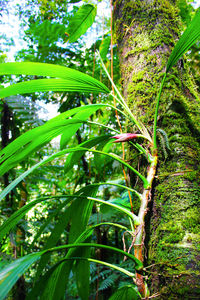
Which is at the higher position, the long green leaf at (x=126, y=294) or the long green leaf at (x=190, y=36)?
Answer: the long green leaf at (x=190, y=36)

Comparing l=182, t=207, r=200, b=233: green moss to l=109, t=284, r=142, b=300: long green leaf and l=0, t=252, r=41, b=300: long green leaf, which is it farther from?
l=0, t=252, r=41, b=300: long green leaf

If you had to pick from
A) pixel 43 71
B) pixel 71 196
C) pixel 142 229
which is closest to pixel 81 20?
pixel 43 71

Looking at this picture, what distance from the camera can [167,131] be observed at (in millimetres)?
567

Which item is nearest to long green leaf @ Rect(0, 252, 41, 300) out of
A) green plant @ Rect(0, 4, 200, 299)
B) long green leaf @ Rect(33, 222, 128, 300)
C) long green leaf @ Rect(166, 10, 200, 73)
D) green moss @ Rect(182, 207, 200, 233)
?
green plant @ Rect(0, 4, 200, 299)

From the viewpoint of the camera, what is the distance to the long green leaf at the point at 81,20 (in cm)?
91

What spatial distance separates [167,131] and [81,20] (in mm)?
694

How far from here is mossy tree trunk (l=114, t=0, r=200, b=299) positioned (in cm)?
42

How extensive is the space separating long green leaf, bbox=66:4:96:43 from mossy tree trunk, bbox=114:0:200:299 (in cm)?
14

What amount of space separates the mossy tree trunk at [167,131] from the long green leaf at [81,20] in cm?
14

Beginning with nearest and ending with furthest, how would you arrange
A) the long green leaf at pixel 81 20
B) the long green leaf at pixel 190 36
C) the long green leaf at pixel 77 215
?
the long green leaf at pixel 190 36, the long green leaf at pixel 77 215, the long green leaf at pixel 81 20

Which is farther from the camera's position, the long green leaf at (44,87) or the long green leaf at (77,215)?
the long green leaf at (77,215)

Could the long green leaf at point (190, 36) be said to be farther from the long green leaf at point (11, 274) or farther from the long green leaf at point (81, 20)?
the long green leaf at point (81, 20)

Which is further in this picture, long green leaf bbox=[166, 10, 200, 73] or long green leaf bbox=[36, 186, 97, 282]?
long green leaf bbox=[36, 186, 97, 282]

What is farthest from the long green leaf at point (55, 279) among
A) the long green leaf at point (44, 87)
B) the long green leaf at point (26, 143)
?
the long green leaf at point (44, 87)
